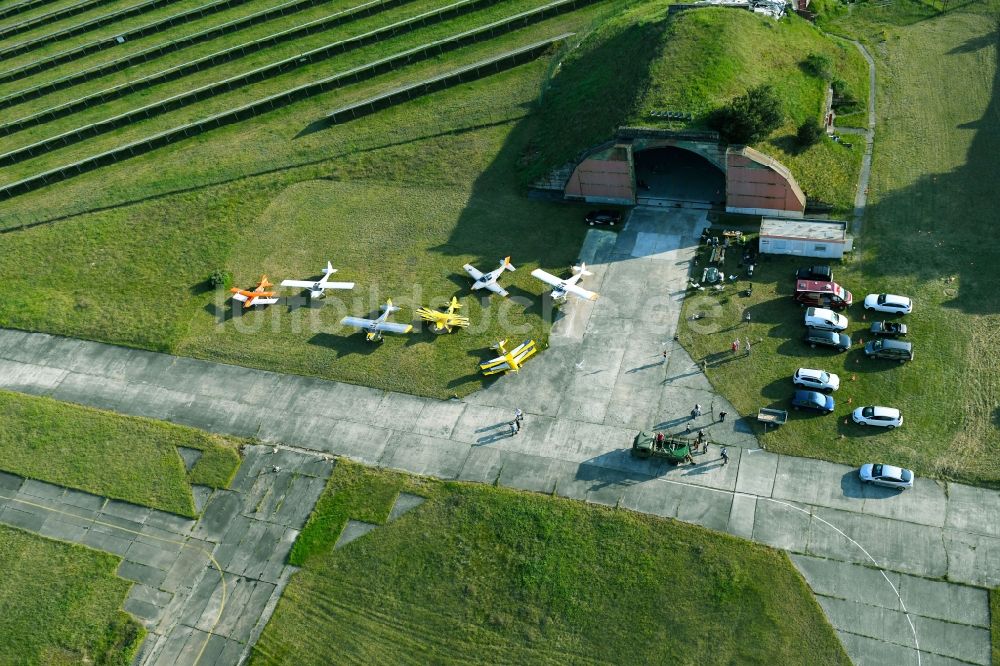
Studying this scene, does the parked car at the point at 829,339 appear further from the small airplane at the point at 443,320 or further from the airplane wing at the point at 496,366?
the small airplane at the point at 443,320

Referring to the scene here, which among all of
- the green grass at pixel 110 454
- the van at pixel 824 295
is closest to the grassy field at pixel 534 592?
the green grass at pixel 110 454

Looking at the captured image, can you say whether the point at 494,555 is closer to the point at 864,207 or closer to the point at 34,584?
the point at 34,584

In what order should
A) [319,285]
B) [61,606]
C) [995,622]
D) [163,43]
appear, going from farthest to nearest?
1. [163,43]
2. [319,285]
3. [61,606]
4. [995,622]

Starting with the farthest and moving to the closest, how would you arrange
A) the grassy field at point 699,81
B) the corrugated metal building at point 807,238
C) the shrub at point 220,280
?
the shrub at point 220,280 < the grassy field at point 699,81 < the corrugated metal building at point 807,238

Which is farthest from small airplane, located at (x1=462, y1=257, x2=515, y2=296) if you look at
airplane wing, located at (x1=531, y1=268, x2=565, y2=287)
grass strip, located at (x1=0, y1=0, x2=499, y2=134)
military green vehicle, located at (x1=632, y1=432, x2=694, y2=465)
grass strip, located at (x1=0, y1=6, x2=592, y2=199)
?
grass strip, located at (x1=0, y1=0, x2=499, y2=134)

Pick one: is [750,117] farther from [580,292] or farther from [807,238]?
[580,292]

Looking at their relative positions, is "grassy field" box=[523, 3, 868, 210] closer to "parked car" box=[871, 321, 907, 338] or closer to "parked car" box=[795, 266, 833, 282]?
"parked car" box=[795, 266, 833, 282]

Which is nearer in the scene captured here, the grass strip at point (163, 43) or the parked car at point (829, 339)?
the parked car at point (829, 339)

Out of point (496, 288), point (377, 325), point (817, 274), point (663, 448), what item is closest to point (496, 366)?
point (496, 288)
